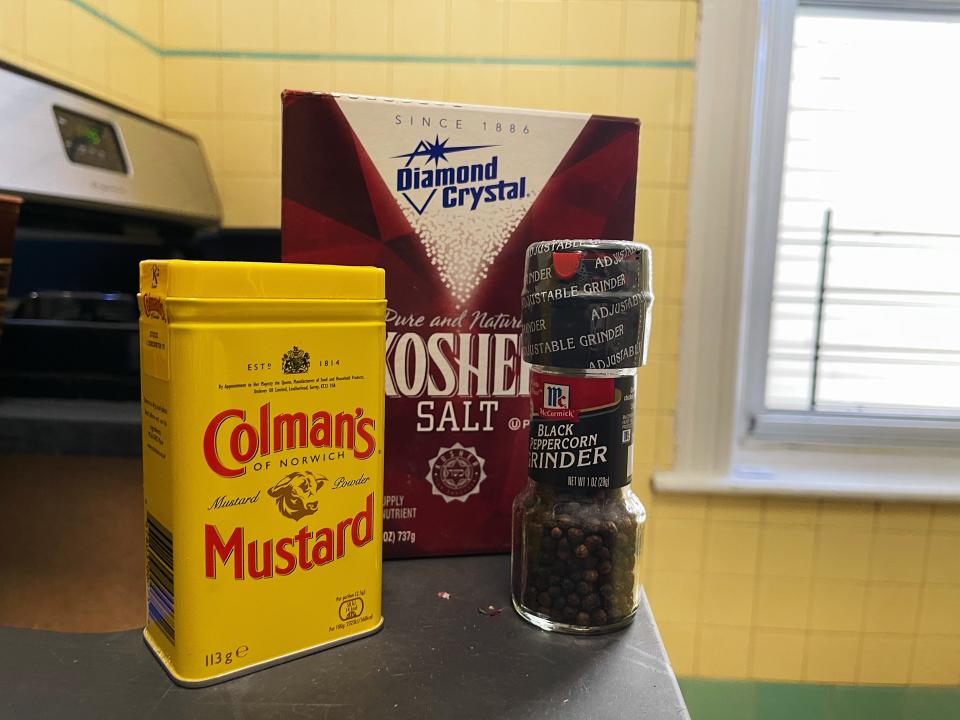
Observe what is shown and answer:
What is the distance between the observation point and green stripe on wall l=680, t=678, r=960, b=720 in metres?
1.32

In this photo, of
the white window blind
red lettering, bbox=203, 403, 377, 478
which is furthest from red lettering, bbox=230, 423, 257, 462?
the white window blind

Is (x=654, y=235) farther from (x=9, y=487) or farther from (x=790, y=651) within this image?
(x=9, y=487)

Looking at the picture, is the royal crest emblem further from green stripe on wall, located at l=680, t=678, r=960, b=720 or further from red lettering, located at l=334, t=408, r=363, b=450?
green stripe on wall, located at l=680, t=678, r=960, b=720

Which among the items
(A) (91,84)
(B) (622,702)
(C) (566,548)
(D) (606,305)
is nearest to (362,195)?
(D) (606,305)

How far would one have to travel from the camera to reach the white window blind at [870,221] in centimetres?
132

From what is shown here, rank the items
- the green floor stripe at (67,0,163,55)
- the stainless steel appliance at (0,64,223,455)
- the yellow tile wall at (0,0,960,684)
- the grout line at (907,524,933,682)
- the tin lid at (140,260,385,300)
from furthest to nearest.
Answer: the grout line at (907,524,933,682)
the yellow tile wall at (0,0,960,684)
the green floor stripe at (67,0,163,55)
the stainless steel appliance at (0,64,223,455)
the tin lid at (140,260,385,300)

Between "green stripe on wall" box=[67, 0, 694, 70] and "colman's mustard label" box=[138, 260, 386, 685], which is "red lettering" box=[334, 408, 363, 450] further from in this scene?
"green stripe on wall" box=[67, 0, 694, 70]

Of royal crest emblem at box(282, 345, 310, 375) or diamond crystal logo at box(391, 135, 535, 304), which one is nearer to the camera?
royal crest emblem at box(282, 345, 310, 375)

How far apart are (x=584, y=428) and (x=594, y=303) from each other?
9cm

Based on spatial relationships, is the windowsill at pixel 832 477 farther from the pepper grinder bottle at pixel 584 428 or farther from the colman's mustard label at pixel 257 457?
the colman's mustard label at pixel 257 457

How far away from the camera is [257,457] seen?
434 mm

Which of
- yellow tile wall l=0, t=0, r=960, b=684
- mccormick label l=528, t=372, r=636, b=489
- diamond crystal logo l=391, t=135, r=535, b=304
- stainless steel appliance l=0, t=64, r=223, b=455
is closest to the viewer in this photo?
mccormick label l=528, t=372, r=636, b=489

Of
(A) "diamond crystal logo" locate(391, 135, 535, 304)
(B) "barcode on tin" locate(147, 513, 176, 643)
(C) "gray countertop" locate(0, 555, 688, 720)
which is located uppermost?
(A) "diamond crystal logo" locate(391, 135, 535, 304)

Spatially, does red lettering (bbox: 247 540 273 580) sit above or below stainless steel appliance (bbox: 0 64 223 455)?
below
